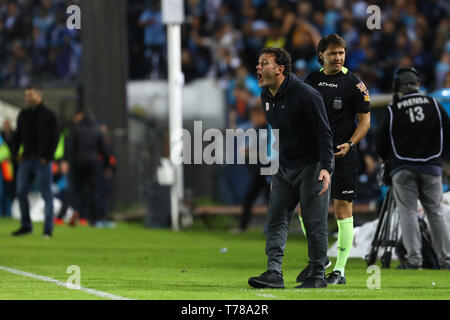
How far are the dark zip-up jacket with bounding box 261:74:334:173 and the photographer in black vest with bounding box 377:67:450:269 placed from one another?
303cm

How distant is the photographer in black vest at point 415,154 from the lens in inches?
465

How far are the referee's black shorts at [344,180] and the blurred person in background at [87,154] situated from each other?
37.1 ft

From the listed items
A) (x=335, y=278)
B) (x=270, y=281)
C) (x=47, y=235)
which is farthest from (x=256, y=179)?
(x=270, y=281)

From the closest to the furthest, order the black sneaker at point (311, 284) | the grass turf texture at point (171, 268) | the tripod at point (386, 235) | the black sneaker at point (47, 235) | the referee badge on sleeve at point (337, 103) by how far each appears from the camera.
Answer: the grass turf texture at point (171, 268) → the black sneaker at point (311, 284) → the referee badge on sleeve at point (337, 103) → the tripod at point (386, 235) → the black sneaker at point (47, 235)

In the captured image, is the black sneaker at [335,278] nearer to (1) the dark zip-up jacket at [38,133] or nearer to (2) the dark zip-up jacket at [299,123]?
(2) the dark zip-up jacket at [299,123]

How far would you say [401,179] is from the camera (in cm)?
1192

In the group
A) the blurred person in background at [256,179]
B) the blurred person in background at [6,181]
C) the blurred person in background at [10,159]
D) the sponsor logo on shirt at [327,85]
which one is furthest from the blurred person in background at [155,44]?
the sponsor logo on shirt at [327,85]

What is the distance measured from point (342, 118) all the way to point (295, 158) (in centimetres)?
126

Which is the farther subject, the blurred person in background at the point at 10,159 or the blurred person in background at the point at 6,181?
the blurred person in background at the point at 6,181

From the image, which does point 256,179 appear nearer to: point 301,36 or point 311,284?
point 301,36

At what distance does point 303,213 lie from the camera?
905 cm

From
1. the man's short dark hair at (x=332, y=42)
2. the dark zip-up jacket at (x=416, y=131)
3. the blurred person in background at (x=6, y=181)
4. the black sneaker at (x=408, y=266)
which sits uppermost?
the man's short dark hair at (x=332, y=42)

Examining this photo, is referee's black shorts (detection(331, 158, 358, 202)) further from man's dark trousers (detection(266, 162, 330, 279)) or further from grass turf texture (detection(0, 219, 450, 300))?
man's dark trousers (detection(266, 162, 330, 279))

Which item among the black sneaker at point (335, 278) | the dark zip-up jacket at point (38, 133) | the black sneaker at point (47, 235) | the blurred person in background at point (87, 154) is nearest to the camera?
the black sneaker at point (335, 278)
